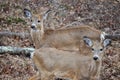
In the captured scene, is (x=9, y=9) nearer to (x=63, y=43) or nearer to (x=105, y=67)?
(x=63, y=43)

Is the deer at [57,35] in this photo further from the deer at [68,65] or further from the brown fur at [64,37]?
the deer at [68,65]

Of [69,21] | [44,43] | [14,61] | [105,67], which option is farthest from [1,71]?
[69,21]

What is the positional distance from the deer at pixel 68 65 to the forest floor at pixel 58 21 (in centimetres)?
112

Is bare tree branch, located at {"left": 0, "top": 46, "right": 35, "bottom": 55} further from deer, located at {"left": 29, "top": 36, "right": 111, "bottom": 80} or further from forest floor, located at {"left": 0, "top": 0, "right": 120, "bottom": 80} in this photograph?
deer, located at {"left": 29, "top": 36, "right": 111, "bottom": 80}

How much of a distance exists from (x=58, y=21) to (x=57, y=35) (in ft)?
12.5

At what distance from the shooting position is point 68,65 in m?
9.23

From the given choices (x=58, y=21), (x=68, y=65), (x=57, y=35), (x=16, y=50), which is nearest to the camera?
(x=68, y=65)

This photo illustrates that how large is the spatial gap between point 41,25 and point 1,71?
1639mm

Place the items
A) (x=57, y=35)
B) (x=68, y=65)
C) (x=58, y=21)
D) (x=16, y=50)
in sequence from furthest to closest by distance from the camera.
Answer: (x=58, y=21), (x=57, y=35), (x=16, y=50), (x=68, y=65)

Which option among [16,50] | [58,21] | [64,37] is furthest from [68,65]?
[58,21]

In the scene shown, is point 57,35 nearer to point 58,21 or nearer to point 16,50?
point 16,50

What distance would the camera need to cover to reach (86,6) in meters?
16.6

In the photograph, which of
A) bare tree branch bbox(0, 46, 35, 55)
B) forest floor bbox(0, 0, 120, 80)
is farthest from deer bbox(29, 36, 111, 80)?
bare tree branch bbox(0, 46, 35, 55)

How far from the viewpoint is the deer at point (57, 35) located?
10.9 metres
